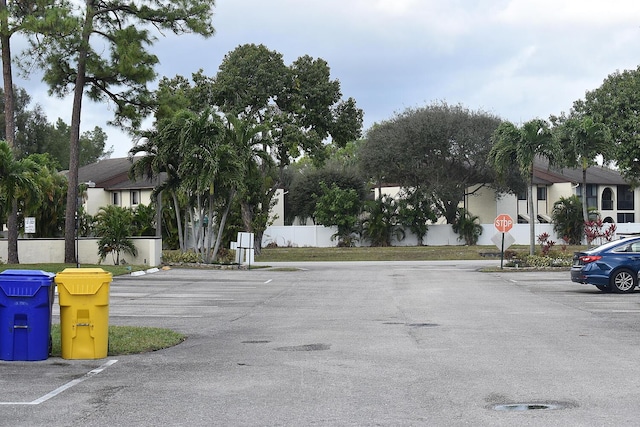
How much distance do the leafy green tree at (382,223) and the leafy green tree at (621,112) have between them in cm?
1584

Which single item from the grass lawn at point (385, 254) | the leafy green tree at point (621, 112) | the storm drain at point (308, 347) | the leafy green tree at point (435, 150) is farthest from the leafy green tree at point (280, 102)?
the storm drain at point (308, 347)

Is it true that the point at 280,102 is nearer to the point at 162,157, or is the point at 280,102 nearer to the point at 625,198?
the point at 162,157

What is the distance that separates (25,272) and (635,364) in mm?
7903

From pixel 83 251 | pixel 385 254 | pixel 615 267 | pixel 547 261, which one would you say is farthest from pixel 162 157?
pixel 615 267

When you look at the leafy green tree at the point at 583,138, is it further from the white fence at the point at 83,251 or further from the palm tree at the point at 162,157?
the white fence at the point at 83,251

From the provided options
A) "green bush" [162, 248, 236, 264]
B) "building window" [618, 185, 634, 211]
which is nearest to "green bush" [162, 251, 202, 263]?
"green bush" [162, 248, 236, 264]

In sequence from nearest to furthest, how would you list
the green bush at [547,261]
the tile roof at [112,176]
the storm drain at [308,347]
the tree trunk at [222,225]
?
the storm drain at [308,347]
the green bush at [547,261]
the tree trunk at [222,225]
the tile roof at [112,176]

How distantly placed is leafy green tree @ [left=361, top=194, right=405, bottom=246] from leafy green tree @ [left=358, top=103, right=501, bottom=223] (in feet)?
6.96

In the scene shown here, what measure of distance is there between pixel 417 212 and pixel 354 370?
5555 cm

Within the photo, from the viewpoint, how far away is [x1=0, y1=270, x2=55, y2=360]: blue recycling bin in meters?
10.9

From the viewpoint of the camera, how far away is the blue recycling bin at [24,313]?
35.8 ft

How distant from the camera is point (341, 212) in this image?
6631cm

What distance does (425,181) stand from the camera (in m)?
64.9

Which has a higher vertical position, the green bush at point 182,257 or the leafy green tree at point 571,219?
the leafy green tree at point 571,219
